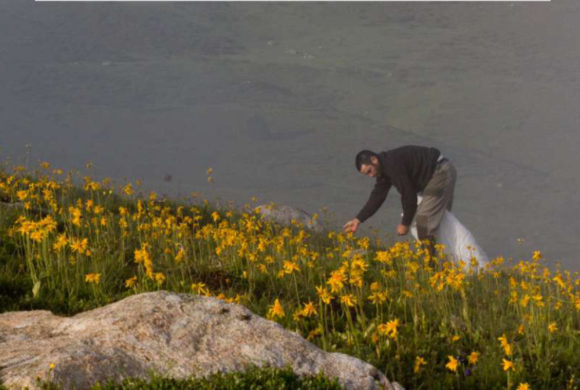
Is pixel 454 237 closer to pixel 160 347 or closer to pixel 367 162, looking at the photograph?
pixel 367 162

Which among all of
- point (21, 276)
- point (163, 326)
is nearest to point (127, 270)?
point (21, 276)

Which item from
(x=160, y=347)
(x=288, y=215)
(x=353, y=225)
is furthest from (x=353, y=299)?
(x=288, y=215)

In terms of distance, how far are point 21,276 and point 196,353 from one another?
160 inches

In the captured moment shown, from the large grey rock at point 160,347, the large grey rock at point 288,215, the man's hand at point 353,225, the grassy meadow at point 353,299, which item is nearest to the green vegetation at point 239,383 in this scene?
the large grey rock at point 160,347

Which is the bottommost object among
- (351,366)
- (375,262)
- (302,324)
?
(375,262)

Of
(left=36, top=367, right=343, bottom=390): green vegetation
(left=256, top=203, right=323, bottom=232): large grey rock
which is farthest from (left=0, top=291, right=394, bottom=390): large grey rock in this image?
(left=256, top=203, right=323, bottom=232): large grey rock

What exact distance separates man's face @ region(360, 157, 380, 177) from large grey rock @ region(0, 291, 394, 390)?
7.38 m

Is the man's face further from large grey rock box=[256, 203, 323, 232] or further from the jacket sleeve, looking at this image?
large grey rock box=[256, 203, 323, 232]

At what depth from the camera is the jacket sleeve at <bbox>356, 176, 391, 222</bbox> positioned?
11.8 meters

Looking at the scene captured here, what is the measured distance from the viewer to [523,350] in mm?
6551

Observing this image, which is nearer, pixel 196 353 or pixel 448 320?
pixel 196 353

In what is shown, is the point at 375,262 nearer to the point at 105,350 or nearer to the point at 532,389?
the point at 532,389

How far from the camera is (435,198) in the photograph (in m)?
12.6

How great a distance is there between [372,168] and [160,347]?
8.20 metres
